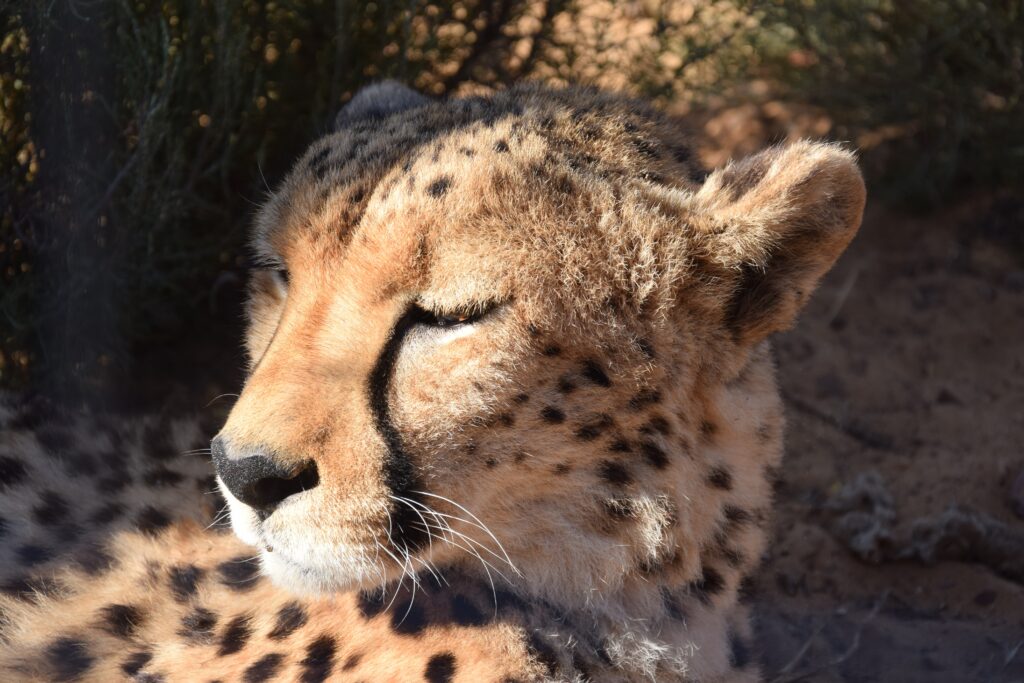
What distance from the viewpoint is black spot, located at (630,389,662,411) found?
1.54m

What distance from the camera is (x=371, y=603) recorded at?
173 centimetres

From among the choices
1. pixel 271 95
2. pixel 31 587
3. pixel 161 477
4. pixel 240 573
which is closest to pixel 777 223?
pixel 240 573

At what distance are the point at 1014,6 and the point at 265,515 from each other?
267 cm

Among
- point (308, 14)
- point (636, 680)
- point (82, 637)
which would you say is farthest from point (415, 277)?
point (308, 14)

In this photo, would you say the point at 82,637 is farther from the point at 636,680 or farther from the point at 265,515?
the point at 636,680

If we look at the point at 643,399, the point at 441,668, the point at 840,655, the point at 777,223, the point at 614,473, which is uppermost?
the point at 777,223

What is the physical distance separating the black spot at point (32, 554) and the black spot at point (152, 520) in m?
0.17

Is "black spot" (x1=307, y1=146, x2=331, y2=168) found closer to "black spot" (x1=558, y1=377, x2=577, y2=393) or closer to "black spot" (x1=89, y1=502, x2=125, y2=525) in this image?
"black spot" (x1=558, y1=377, x2=577, y2=393)

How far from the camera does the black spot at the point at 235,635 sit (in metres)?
1.81

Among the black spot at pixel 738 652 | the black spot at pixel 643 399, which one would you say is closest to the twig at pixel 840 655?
the black spot at pixel 738 652

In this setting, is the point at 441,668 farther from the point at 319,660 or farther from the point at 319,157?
the point at 319,157

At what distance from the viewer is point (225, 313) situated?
297cm

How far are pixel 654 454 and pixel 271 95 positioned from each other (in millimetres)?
1604

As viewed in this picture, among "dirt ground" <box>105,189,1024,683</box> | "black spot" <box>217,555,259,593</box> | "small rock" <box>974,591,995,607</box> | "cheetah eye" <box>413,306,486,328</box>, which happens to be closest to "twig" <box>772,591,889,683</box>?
"dirt ground" <box>105,189,1024,683</box>
